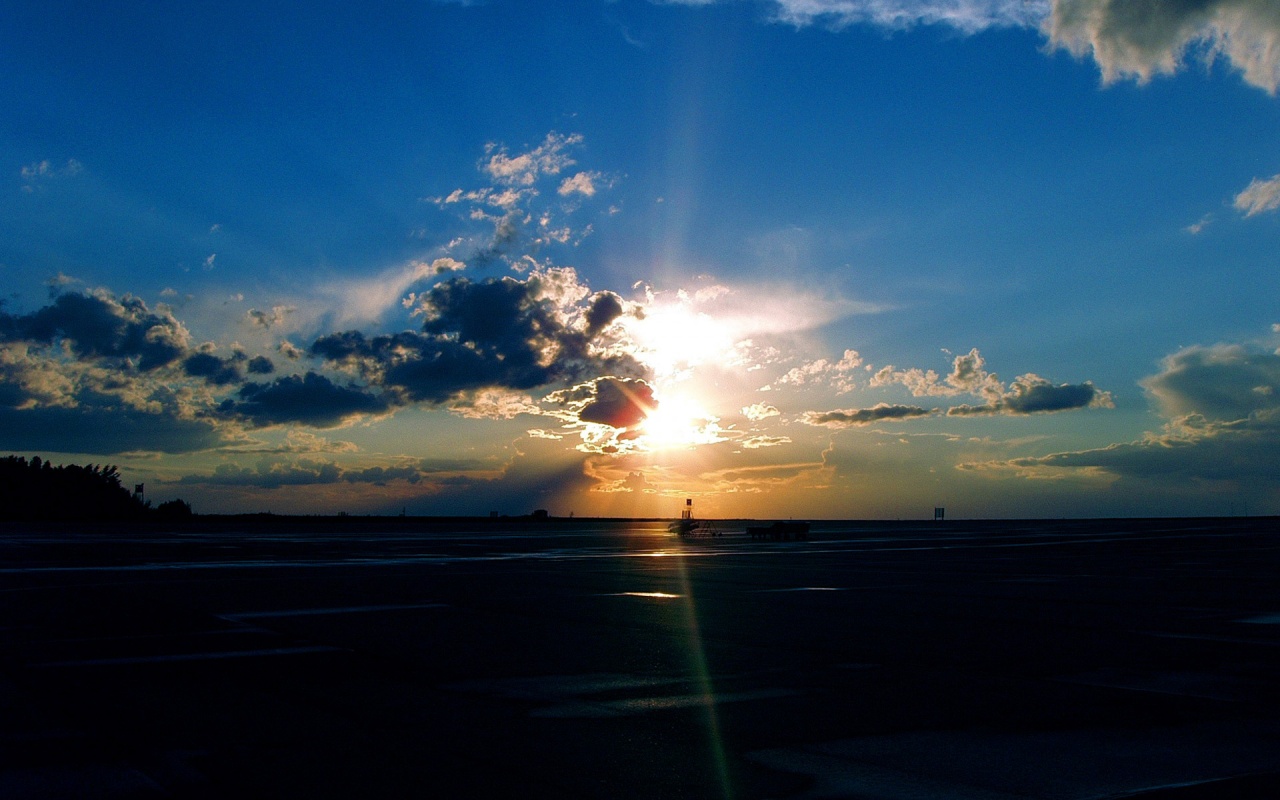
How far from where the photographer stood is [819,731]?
840 cm

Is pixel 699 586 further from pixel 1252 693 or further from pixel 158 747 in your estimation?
pixel 158 747

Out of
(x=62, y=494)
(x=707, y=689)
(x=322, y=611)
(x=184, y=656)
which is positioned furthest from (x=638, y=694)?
(x=62, y=494)

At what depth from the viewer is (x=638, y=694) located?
33.1 ft

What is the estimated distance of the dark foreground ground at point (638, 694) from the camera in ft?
22.9

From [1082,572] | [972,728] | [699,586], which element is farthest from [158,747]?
[1082,572]

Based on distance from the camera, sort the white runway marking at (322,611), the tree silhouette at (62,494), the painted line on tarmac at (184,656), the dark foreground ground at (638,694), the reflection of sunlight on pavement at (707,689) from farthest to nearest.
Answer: the tree silhouette at (62,494) → the white runway marking at (322,611) → the painted line on tarmac at (184,656) → the reflection of sunlight on pavement at (707,689) → the dark foreground ground at (638,694)

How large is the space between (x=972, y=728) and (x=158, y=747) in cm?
691

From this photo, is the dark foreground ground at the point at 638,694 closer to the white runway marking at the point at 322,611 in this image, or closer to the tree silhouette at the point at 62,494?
the white runway marking at the point at 322,611

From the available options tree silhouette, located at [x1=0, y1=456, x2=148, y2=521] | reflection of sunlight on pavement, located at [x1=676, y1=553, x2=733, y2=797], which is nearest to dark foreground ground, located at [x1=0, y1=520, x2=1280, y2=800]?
reflection of sunlight on pavement, located at [x1=676, y1=553, x2=733, y2=797]

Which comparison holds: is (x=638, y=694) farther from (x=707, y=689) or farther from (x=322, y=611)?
(x=322, y=611)

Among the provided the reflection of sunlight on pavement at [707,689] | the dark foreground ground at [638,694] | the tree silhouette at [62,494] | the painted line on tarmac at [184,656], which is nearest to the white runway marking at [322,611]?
the dark foreground ground at [638,694]

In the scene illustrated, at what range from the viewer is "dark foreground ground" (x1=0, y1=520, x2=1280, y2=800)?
697cm

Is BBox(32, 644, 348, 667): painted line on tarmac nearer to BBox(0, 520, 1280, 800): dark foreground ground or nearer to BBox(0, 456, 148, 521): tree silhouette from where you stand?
BBox(0, 520, 1280, 800): dark foreground ground

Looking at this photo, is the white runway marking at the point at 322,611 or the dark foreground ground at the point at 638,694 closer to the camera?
the dark foreground ground at the point at 638,694
